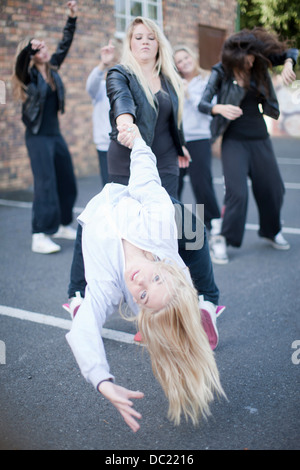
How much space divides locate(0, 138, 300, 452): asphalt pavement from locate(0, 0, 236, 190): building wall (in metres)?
4.48

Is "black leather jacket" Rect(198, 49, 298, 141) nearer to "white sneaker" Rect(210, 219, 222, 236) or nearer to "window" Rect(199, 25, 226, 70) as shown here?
"white sneaker" Rect(210, 219, 222, 236)

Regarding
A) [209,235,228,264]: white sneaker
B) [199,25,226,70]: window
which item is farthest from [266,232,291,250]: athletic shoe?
[199,25,226,70]: window

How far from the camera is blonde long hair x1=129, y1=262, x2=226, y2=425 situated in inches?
82.0

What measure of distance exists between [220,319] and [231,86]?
2.29m

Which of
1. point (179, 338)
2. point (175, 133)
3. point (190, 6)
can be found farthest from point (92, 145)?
point (179, 338)

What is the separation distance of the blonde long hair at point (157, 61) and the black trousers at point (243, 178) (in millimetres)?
1281

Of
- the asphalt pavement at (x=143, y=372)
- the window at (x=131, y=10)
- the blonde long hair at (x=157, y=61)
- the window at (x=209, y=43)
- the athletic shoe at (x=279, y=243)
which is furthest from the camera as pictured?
the window at (x=209, y=43)

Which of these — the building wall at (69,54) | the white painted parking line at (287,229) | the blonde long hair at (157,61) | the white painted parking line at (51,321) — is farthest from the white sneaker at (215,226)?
the building wall at (69,54)

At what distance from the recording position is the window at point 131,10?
10.4m

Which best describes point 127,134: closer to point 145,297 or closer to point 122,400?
point 145,297

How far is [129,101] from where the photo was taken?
10.1 feet

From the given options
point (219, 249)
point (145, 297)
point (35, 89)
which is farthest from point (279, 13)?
point (145, 297)

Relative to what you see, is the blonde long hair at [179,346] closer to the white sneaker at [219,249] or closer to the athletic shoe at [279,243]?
the white sneaker at [219,249]

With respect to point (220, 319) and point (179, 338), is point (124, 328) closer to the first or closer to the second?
point (220, 319)
